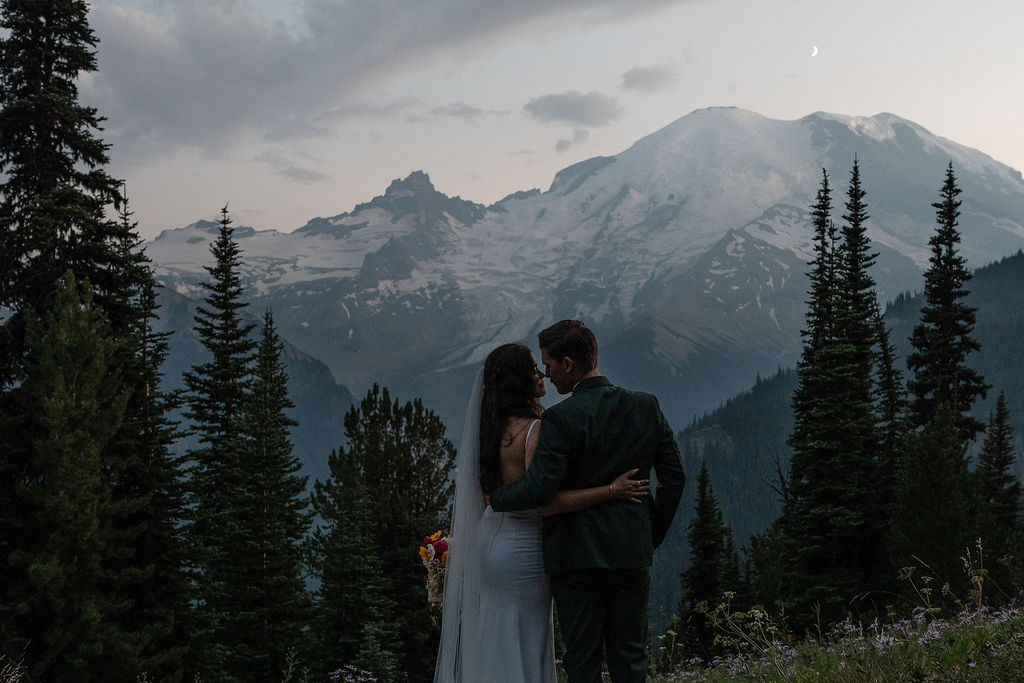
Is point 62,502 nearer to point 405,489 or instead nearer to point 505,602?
point 405,489

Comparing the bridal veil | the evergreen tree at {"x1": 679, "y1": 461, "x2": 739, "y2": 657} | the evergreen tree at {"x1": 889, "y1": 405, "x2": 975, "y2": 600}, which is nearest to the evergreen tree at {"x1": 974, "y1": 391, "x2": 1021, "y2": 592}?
the evergreen tree at {"x1": 889, "y1": 405, "x2": 975, "y2": 600}

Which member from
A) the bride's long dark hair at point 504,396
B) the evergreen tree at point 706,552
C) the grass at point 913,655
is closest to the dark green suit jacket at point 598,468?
the bride's long dark hair at point 504,396

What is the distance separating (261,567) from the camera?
30.7 meters

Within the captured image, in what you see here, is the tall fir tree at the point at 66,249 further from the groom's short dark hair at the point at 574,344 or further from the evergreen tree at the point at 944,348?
the evergreen tree at the point at 944,348

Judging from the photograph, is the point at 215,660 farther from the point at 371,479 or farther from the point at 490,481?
the point at 490,481

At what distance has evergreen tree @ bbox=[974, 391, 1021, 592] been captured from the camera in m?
28.2

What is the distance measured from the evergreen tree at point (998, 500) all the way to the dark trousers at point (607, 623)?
23.5 m

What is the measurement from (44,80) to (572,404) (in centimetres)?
2859

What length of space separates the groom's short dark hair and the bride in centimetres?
27

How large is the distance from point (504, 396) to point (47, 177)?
26.3m

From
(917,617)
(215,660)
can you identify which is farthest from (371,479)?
(917,617)

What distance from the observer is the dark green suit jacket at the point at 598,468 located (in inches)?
195

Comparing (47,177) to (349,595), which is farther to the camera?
(349,595)

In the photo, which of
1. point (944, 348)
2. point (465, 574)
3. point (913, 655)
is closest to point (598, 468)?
point (465, 574)
